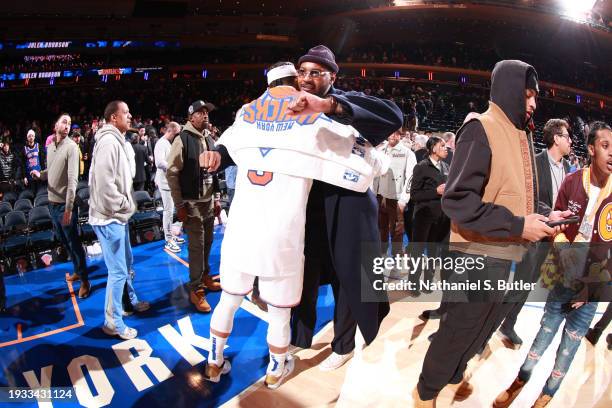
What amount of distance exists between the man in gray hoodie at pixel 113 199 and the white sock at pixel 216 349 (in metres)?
1.11

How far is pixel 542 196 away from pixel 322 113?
7.07 feet

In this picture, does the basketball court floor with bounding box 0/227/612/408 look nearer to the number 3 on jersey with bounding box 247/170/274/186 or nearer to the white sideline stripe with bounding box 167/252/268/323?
the white sideline stripe with bounding box 167/252/268/323

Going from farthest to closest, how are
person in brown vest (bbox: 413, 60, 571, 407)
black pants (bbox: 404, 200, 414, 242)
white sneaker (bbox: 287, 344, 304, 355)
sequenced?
black pants (bbox: 404, 200, 414, 242)
white sneaker (bbox: 287, 344, 304, 355)
person in brown vest (bbox: 413, 60, 571, 407)

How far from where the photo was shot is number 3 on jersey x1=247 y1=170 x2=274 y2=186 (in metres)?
2.62

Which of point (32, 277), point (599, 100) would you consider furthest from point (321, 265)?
point (599, 100)

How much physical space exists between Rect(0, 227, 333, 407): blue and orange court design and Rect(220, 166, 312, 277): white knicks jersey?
1.04 meters

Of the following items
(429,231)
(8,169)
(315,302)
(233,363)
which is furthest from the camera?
(8,169)

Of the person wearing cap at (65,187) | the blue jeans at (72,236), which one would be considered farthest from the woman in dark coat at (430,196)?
the blue jeans at (72,236)

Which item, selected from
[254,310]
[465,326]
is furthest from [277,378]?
[465,326]

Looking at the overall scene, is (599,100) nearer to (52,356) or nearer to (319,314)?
(319,314)

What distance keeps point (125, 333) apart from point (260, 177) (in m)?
2.19

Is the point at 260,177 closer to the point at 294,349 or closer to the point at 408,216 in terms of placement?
the point at 294,349

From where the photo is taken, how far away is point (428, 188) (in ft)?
14.3

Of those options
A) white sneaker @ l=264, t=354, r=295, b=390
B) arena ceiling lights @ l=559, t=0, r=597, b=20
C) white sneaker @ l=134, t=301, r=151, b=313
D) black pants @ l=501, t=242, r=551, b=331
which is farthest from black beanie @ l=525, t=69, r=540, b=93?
arena ceiling lights @ l=559, t=0, r=597, b=20
